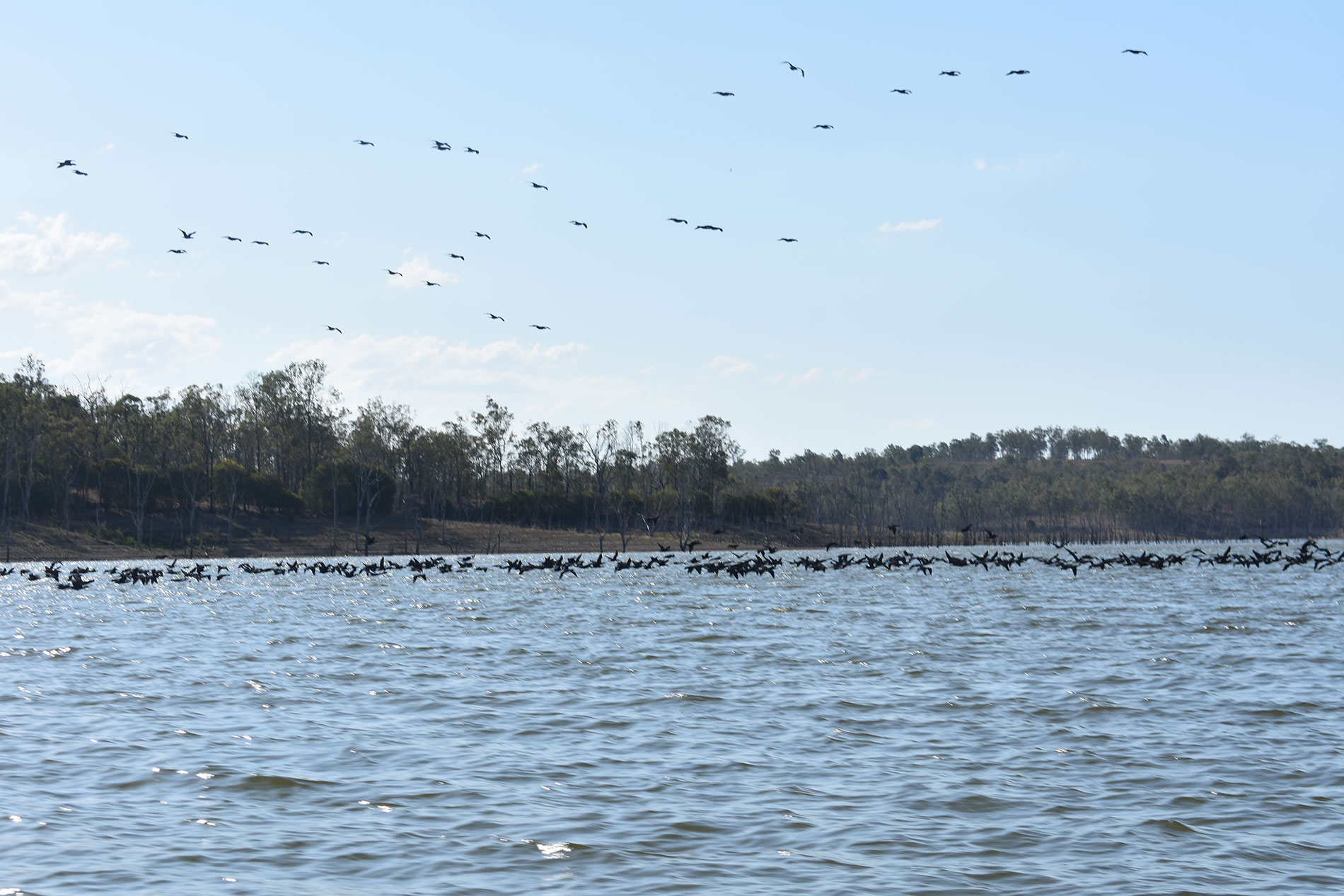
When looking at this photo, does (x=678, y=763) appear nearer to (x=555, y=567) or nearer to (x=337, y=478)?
(x=555, y=567)

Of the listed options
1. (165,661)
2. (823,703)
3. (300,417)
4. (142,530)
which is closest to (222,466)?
(142,530)

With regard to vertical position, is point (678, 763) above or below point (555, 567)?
above

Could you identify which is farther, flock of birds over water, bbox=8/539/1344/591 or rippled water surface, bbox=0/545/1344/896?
flock of birds over water, bbox=8/539/1344/591

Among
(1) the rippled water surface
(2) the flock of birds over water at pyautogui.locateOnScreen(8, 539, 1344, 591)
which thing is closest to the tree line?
(2) the flock of birds over water at pyautogui.locateOnScreen(8, 539, 1344, 591)

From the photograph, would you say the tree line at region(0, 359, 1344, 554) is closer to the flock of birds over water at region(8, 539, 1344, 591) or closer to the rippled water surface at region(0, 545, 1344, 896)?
the flock of birds over water at region(8, 539, 1344, 591)

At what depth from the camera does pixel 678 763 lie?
49.1 ft

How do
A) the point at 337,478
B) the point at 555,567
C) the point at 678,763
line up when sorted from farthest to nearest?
the point at 337,478 → the point at 555,567 → the point at 678,763

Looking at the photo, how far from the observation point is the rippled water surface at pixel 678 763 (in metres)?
10.5

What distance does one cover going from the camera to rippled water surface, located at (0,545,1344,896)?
34.5ft

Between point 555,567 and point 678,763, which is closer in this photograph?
point 678,763

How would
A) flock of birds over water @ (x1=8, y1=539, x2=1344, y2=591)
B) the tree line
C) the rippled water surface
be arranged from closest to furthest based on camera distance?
the rippled water surface
flock of birds over water @ (x1=8, y1=539, x2=1344, y2=591)
the tree line

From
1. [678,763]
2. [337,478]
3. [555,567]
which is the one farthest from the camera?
[337,478]

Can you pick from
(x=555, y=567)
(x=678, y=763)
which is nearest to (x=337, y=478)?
(x=555, y=567)

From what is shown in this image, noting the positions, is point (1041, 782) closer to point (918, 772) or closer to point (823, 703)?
point (918, 772)
